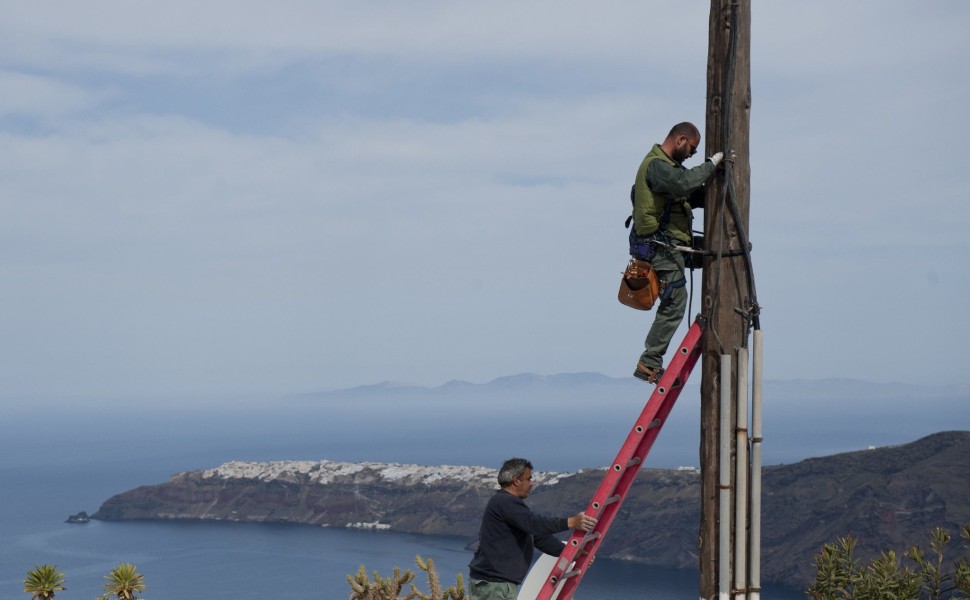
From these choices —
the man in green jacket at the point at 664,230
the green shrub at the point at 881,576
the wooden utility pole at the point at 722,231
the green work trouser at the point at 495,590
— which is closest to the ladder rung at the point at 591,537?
the green work trouser at the point at 495,590

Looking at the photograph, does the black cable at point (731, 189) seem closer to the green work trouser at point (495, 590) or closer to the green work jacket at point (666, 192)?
the green work jacket at point (666, 192)

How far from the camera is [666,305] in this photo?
764cm

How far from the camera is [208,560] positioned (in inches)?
5123

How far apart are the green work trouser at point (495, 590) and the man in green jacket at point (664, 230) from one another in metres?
1.96

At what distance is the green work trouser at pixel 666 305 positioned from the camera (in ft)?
24.8

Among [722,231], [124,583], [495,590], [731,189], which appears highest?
[731,189]

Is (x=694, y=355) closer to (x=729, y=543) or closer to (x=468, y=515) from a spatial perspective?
(x=729, y=543)

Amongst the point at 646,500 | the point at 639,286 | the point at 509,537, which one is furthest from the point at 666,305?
the point at 646,500

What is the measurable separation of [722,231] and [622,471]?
6.59 feet

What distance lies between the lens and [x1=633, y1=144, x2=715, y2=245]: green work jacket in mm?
7148

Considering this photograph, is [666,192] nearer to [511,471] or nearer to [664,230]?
[664,230]

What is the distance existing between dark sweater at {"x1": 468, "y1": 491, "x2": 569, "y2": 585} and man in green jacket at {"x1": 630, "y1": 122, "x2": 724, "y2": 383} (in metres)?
1.37

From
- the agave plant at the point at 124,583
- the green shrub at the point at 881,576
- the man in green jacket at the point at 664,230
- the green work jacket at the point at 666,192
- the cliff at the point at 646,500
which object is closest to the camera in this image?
Answer: the green work jacket at the point at 666,192

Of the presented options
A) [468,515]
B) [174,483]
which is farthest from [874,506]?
[174,483]
